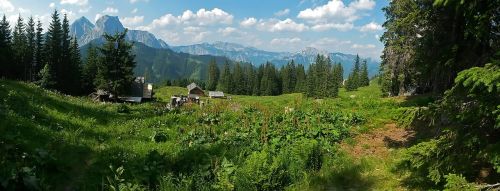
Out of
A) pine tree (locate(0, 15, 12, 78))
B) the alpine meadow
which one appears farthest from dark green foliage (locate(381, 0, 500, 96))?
pine tree (locate(0, 15, 12, 78))

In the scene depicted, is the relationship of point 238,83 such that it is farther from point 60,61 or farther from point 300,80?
point 60,61

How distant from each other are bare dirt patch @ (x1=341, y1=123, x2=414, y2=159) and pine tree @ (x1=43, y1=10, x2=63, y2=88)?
82250 mm

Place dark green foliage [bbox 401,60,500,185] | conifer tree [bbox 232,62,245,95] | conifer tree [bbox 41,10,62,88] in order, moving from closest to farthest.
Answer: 1. dark green foliage [bbox 401,60,500,185]
2. conifer tree [bbox 41,10,62,88]
3. conifer tree [bbox 232,62,245,95]

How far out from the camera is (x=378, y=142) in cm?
1642

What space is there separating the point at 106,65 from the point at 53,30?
1416 inches

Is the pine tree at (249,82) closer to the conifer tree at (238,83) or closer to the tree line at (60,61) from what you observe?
the conifer tree at (238,83)

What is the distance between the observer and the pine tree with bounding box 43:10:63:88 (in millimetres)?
90963

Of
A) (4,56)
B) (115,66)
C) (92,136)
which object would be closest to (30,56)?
(4,56)

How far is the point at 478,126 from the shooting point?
362 inches

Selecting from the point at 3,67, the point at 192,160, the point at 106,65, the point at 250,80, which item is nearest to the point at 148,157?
the point at 192,160

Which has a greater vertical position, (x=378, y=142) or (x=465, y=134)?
(x=465, y=134)

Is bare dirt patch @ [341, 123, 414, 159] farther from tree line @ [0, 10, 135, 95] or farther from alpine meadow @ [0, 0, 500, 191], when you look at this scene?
tree line @ [0, 10, 135, 95]

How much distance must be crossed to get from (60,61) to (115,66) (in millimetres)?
28707

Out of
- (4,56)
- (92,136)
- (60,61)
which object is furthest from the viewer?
(60,61)
